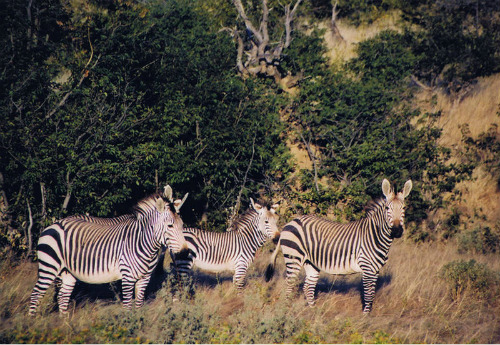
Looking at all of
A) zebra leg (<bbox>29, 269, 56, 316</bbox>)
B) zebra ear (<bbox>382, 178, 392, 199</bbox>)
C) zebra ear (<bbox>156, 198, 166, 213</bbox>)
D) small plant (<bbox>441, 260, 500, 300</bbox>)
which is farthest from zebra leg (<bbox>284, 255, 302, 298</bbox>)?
zebra leg (<bbox>29, 269, 56, 316</bbox>)

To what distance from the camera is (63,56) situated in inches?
435

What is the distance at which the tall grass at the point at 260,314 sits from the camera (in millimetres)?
6520

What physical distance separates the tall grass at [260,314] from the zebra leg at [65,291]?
0.56ft

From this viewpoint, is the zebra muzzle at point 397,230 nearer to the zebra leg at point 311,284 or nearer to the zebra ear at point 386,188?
the zebra ear at point 386,188

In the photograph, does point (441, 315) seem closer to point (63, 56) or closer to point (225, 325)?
point (225, 325)

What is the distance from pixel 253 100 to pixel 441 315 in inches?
293

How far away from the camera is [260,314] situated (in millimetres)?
7277

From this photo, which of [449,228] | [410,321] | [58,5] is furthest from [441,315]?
[58,5]

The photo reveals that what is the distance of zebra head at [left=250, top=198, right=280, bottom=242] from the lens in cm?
899

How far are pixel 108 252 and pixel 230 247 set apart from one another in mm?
2487

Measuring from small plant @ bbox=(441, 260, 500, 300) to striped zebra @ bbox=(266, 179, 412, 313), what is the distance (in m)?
2.38

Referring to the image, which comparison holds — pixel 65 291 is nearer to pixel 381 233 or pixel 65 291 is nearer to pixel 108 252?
pixel 108 252

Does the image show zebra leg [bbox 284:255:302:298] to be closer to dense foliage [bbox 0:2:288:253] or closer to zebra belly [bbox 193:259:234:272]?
zebra belly [bbox 193:259:234:272]

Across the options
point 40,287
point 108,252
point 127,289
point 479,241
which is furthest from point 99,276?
point 479,241
